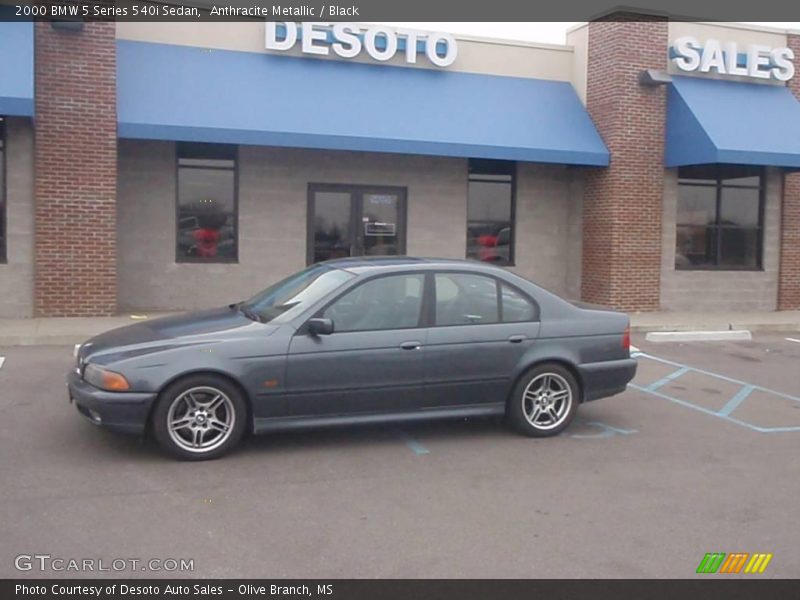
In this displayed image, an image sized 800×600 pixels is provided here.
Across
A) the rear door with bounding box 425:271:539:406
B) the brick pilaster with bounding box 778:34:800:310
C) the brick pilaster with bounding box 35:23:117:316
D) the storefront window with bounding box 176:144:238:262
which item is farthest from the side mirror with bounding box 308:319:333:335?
the brick pilaster with bounding box 778:34:800:310

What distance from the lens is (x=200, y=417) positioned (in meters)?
6.11

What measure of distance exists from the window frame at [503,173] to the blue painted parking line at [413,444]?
30.5 feet

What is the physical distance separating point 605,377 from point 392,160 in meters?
8.91

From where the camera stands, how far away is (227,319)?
679cm

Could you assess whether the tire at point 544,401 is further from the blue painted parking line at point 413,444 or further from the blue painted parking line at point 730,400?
the blue painted parking line at point 730,400

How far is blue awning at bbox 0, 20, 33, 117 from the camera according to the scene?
1130 cm

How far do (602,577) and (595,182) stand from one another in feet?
41.1

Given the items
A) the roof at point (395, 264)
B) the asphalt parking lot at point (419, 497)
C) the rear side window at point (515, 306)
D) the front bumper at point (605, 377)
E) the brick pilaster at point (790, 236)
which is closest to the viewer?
the asphalt parking lot at point (419, 497)

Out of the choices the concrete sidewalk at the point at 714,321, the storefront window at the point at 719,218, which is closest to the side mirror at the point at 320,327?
the concrete sidewalk at the point at 714,321

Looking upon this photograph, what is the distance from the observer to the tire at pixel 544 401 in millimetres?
7020

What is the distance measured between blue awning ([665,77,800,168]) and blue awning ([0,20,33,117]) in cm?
1088
